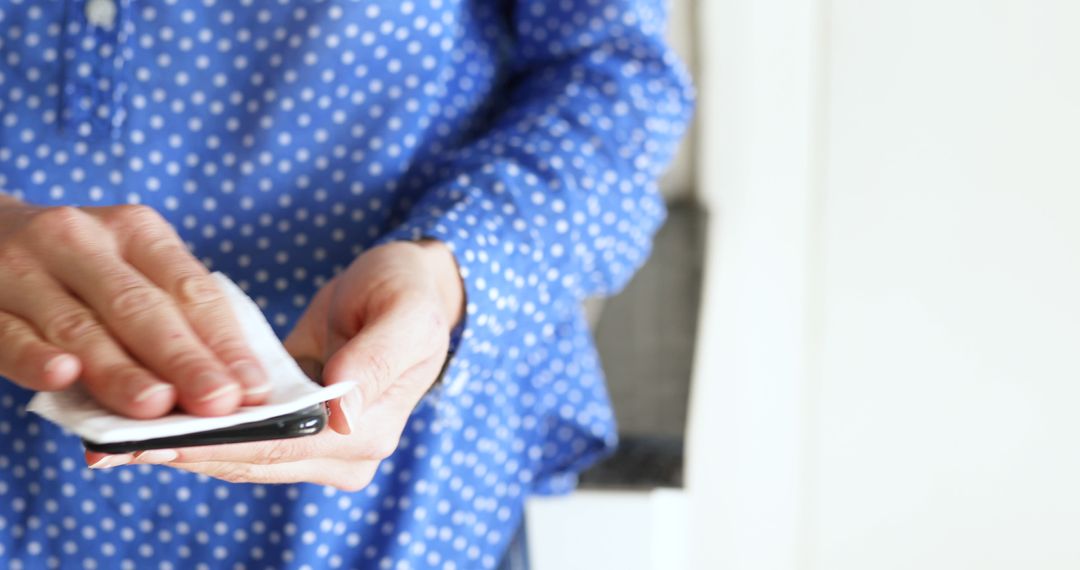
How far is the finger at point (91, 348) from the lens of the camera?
10.4 inches

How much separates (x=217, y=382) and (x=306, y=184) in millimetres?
225

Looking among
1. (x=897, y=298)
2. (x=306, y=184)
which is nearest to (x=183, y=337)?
(x=306, y=184)

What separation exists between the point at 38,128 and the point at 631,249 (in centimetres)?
30

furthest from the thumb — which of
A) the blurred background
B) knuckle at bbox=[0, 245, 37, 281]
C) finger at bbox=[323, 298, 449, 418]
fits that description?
the blurred background

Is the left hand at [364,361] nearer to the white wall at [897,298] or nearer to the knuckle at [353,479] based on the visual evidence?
the knuckle at [353,479]

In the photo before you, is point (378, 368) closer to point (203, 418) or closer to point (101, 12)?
point (203, 418)

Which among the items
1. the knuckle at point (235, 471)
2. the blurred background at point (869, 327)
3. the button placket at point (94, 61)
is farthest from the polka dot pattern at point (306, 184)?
the blurred background at point (869, 327)

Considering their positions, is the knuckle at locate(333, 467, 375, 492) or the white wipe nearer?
the white wipe

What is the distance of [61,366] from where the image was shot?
278mm

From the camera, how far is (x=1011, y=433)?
2.20 feet

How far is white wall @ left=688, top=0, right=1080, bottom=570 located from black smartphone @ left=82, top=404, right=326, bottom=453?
509mm

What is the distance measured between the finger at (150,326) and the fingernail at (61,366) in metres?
0.02

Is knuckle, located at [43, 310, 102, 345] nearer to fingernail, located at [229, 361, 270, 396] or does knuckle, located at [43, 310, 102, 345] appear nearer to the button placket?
fingernail, located at [229, 361, 270, 396]

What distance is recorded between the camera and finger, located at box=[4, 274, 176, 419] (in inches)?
10.4
